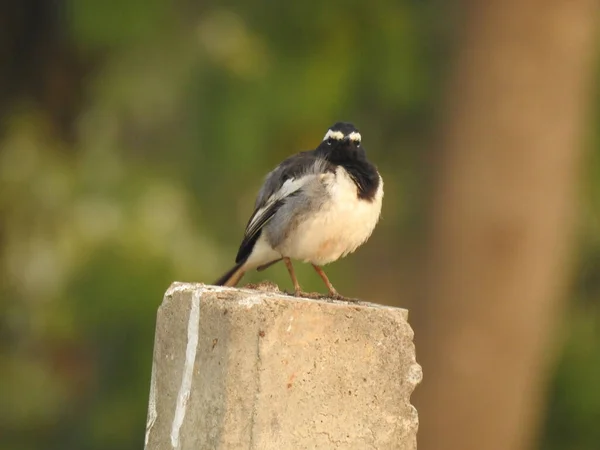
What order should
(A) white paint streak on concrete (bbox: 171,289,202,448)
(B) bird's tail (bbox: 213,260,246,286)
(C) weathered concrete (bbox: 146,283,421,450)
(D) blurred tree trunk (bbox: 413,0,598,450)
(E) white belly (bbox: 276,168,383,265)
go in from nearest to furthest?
(C) weathered concrete (bbox: 146,283,421,450) < (A) white paint streak on concrete (bbox: 171,289,202,448) < (E) white belly (bbox: 276,168,383,265) < (B) bird's tail (bbox: 213,260,246,286) < (D) blurred tree trunk (bbox: 413,0,598,450)

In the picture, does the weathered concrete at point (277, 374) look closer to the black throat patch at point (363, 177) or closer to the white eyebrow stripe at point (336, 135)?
the black throat patch at point (363, 177)

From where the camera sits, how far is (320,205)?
198 inches

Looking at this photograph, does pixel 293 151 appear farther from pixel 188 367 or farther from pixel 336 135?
pixel 188 367

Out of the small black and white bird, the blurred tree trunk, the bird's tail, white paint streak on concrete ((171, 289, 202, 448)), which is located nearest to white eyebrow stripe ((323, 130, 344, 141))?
the small black and white bird

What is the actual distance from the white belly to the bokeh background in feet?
16.3

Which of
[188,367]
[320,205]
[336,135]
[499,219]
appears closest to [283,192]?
[320,205]

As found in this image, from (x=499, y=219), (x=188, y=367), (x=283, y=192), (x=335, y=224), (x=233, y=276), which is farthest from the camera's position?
(x=499, y=219)

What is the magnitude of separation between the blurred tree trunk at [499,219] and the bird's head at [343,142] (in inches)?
192

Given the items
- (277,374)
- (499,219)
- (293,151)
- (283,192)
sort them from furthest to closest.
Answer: (293,151)
(499,219)
(283,192)
(277,374)

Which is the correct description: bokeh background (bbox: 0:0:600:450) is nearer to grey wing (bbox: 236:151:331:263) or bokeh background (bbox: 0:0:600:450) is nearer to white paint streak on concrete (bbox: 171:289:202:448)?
grey wing (bbox: 236:151:331:263)

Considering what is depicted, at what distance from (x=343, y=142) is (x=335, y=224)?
0.37 m

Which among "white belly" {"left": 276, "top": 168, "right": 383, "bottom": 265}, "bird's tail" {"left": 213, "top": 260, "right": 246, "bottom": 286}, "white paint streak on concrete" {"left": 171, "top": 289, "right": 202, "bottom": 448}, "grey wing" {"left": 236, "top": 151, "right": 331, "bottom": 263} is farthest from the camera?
"bird's tail" {"left": 213, "top": 260, "right": 246, "bottom": 286}

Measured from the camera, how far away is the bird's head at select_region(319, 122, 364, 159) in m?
5.21

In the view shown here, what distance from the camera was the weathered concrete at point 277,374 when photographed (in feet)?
12.1
